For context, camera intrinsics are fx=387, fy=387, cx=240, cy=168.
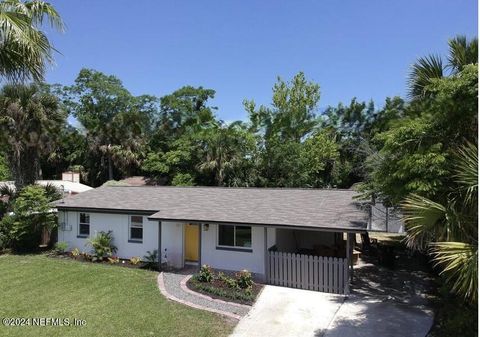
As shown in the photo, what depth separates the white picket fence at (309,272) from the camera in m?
12.6

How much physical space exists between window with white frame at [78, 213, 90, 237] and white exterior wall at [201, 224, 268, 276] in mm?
6339

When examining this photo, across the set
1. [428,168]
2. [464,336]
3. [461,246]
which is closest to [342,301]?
[464,336]

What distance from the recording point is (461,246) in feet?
20.8

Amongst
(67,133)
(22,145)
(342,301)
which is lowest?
(342,301)

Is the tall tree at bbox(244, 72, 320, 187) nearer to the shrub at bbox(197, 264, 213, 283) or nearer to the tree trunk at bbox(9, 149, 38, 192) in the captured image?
the tree trunk at bbox(9, 149, 38, 192)

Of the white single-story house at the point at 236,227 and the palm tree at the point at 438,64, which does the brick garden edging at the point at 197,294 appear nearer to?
the white single-story house at the point at 236,227

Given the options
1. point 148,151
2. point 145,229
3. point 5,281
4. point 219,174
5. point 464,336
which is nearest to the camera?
point 464,336

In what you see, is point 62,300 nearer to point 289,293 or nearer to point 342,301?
point 289,293

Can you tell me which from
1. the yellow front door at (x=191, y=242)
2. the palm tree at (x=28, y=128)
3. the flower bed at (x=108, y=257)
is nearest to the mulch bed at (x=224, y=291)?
the yellow front door at (x=191, y=242)

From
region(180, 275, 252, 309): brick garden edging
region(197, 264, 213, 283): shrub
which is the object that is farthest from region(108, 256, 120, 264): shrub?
region(197, 264, 213, 283): shrub

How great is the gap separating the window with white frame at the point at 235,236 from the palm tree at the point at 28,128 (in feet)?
51.4

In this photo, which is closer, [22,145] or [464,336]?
[464,336]

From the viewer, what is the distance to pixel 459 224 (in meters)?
6.98

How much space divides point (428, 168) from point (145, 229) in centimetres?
1192
